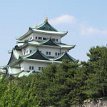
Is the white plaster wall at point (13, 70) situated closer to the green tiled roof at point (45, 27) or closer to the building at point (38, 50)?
the building at point (38, 50)

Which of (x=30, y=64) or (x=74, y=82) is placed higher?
(x=30, y=64)

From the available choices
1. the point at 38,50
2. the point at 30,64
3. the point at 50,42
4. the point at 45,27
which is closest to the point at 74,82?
the point at 38,50

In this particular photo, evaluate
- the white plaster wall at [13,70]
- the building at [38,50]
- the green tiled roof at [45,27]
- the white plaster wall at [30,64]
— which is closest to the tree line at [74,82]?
the building at [38,50]

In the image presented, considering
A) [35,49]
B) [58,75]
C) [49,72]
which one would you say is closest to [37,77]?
[49,72]

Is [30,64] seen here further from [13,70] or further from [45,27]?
[45,27]

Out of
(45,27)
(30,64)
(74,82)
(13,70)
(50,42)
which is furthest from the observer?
(45,27)

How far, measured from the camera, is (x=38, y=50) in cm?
6016

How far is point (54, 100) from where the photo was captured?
36.3m

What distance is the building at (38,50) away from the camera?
6025cm

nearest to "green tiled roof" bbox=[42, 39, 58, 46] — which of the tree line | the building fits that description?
the building

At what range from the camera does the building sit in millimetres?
60250

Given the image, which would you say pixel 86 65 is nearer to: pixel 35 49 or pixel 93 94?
pixel 93 94

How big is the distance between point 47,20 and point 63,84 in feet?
100

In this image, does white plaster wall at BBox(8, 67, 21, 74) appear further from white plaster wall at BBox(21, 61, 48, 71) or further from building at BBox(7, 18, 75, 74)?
white plaster wall at BBox(21, 61, 48, 71)
